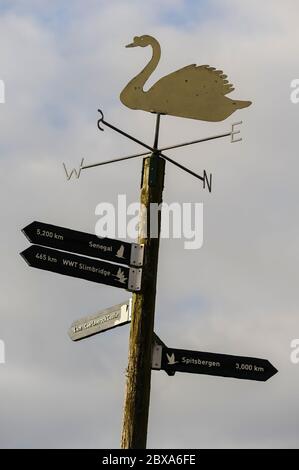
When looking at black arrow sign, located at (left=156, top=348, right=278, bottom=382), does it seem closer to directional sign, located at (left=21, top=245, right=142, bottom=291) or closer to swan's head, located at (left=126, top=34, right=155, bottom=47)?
directional sign, located at (left=21, top=245, right=142, bottom=291)

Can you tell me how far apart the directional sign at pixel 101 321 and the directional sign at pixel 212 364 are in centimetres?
36

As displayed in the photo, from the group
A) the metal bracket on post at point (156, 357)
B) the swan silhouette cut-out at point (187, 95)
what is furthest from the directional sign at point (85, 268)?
the swan silhouette cut-out at point (187, 95)

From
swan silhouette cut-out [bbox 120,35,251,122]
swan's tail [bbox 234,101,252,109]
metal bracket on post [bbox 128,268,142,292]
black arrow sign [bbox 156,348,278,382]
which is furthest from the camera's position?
swan's tail [bbox 234,101,252,109]

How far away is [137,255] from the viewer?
419 inches

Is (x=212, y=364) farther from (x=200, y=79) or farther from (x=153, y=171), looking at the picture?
(x=200, y=79)

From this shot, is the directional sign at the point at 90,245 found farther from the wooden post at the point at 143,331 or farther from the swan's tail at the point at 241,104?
the swan's tail at the point at 241,104

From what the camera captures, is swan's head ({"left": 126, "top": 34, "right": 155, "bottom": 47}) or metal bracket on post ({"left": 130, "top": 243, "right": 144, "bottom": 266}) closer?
metal bracket on post ({"left": 130, "top": 243, "right": 144, "bottom": 266})

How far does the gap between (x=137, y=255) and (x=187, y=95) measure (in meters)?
1.46

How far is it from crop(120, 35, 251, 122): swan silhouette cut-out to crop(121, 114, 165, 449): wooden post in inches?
20.9

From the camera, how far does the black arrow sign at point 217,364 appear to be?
35.1 feet

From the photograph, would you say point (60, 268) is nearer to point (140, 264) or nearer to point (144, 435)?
point (140, 264)

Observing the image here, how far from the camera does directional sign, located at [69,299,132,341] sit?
422 inches

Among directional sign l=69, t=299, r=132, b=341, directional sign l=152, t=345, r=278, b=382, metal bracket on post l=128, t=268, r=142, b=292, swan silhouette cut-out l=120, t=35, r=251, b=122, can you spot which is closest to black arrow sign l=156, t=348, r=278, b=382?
directional sign l=152, t=345, r=278, b=382
